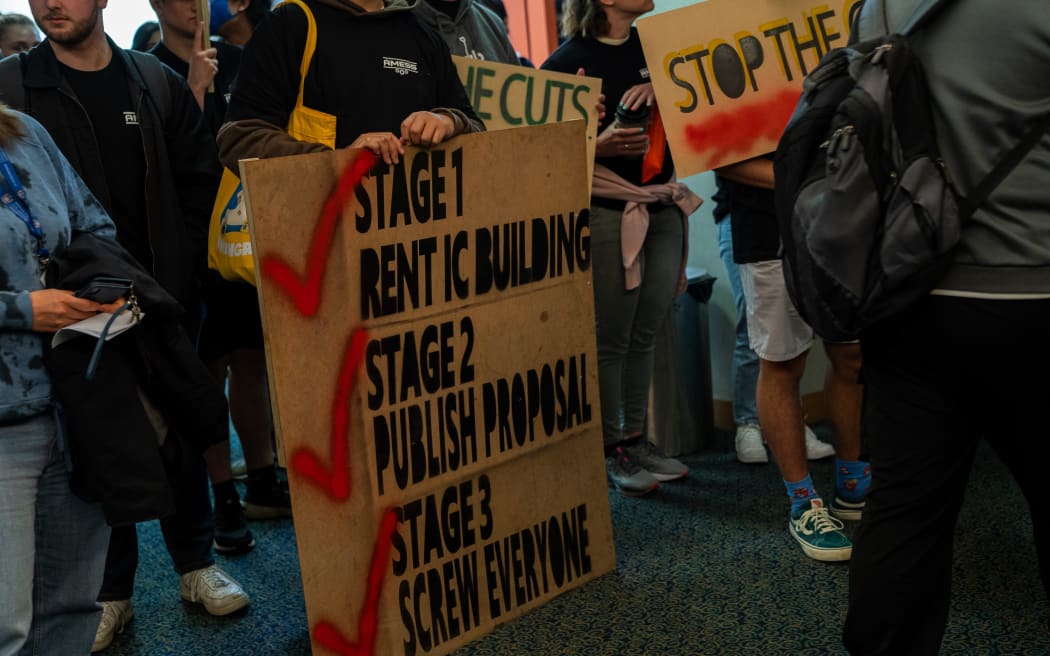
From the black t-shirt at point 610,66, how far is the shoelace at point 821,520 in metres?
1.13

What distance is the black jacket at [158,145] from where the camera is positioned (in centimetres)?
261

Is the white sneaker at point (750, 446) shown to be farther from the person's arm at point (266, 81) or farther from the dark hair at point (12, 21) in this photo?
the dark hair at point (12, 21)

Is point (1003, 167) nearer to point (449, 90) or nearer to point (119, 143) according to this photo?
point (449, 90)

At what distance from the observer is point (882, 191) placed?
1659 mm

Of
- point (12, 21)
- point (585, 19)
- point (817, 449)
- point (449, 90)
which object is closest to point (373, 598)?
point (449, 90)

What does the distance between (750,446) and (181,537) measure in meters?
2.06

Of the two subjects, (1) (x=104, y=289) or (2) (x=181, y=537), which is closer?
(1) (x=104, y=289)

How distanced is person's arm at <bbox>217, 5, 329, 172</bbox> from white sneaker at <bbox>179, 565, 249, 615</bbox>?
1188 millimetres

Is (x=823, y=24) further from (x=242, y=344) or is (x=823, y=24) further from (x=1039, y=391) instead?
(x=242, y=344)

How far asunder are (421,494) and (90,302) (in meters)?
0.91

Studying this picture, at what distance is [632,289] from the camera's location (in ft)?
11.4

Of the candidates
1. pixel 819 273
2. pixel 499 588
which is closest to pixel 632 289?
pixel 499 588

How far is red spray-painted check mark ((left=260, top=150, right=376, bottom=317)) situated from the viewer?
2289mm

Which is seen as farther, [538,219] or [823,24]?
[823,24]
